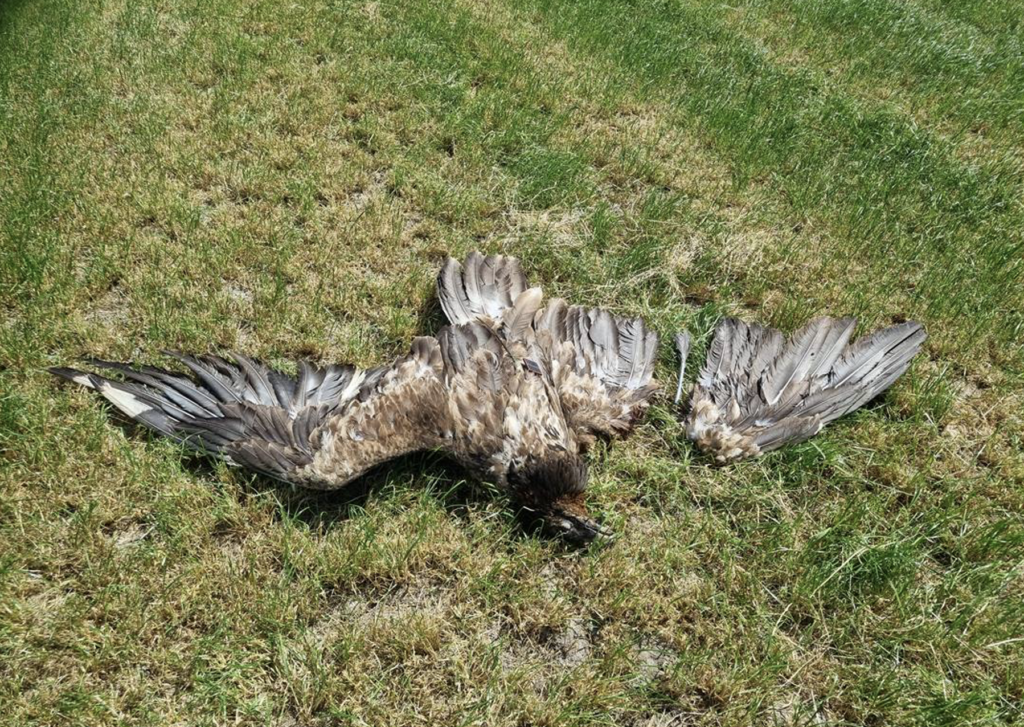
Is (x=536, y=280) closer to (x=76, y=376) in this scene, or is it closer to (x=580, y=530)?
(x=580, y=530)

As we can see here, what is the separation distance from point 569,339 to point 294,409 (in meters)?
1.53

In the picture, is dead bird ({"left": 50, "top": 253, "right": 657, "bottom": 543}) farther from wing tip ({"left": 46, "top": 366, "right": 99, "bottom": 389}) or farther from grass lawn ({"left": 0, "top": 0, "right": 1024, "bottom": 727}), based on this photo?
grass lawn ({"left": 0, "top": 0, "right": 1024, "bottom": 727})

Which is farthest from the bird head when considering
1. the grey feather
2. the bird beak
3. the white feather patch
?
the white feather patch

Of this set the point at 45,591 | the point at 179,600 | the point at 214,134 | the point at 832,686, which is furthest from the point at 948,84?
the point at 45,591

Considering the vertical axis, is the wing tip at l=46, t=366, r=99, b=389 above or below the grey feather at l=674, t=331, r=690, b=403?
below

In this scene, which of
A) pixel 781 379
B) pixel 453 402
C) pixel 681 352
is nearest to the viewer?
pixel 453 402

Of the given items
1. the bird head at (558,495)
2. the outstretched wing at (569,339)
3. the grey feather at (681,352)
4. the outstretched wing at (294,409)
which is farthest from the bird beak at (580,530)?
the grey feather at (681,352)

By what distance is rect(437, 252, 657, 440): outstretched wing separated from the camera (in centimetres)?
355

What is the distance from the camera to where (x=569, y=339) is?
153 inches

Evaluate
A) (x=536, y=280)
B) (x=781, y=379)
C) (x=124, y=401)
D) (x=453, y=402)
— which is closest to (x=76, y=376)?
(x=124, y=401)

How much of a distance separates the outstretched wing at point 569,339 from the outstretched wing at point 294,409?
49cm

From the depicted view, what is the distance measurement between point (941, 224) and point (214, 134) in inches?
214

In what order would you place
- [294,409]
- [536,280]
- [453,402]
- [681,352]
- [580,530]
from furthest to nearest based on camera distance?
[536,280] < [681,352] < [294,409] < [453,402] < [580,530]

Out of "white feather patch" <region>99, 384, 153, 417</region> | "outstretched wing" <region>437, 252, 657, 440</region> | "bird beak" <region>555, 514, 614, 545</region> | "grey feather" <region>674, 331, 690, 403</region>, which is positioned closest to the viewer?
"bird beak" <region>555, 514, 614, 545</region>
